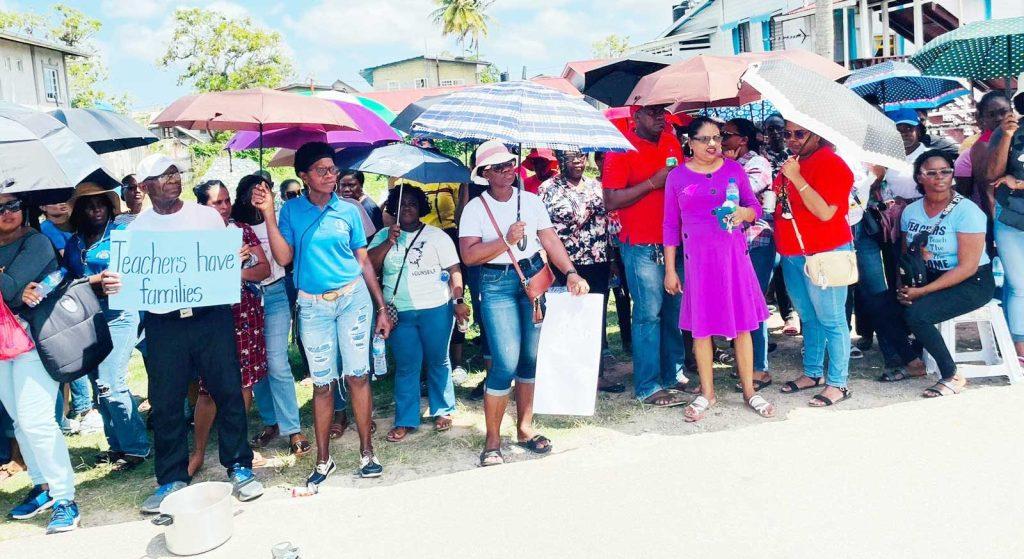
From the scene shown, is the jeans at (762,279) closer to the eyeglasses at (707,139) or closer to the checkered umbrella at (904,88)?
the eyeglasses at (707,139)

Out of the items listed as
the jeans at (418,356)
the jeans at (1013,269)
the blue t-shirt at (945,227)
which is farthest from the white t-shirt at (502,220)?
the jeans at (1013,269)

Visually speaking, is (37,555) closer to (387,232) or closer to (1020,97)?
(387,232)

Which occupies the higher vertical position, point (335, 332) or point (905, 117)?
point (905, 117)

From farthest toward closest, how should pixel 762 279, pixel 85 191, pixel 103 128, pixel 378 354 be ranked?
pixel 762 279 < pixel 103 128 < pixel 378 354 < pixel 85 191

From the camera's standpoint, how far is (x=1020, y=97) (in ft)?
18.8

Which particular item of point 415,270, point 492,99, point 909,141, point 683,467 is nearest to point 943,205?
point 909,141

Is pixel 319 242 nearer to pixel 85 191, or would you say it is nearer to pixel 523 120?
pixel 523 120

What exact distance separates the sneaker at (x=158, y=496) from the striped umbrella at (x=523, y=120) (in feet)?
8.30

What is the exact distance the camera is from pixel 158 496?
4223 millimetres

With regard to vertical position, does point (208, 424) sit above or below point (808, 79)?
below

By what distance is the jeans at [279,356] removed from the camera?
15.5 ft

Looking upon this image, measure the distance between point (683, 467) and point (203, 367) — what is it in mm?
2801

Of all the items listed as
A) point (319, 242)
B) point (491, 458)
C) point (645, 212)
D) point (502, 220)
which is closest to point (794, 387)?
point (645, 212)

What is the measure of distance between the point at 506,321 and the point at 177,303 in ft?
6.09
